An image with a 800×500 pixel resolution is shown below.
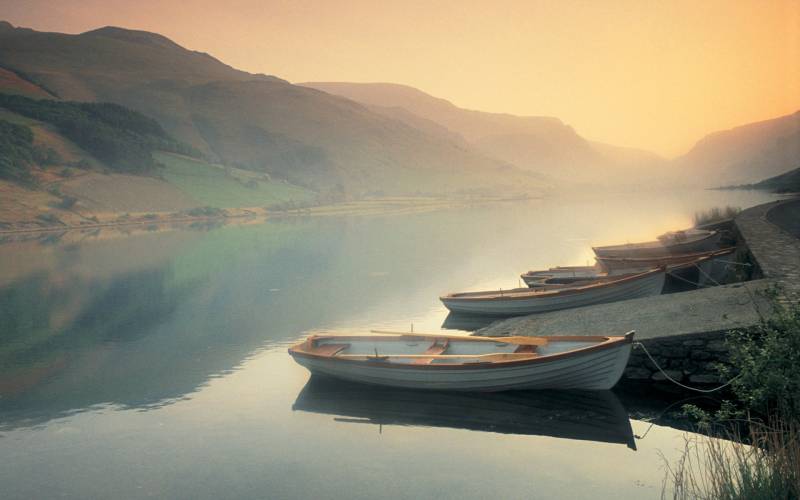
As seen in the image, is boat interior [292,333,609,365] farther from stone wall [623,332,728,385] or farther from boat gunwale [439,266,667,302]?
boat gunwale [439,266,667,302]

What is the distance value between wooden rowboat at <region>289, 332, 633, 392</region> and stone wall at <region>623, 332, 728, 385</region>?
102cm

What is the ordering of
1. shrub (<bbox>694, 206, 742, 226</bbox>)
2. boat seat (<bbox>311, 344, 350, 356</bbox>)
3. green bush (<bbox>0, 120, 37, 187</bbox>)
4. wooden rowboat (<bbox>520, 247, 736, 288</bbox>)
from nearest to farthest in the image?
1. boat seat (<bbox>311, 344, 350, 356</bbox>)
2. wooden rowboat (<bbox>520, 247, 736, 288</bbox>)
3. shrub (<bbox>694, 206, 742, 226</bbox>)
4. green bush (<bbox>0, 120, 37, 187</bbox>)

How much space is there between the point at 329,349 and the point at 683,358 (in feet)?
30.3

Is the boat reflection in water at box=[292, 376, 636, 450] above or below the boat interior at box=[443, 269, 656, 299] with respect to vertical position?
below

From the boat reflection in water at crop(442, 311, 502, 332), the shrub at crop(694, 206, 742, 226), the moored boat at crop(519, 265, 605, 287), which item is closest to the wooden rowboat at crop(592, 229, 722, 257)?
the moored boat at crop(519, 265, 605, 287)

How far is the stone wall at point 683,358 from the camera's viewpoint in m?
14.1

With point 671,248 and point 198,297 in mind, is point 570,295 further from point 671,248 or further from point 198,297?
point 198,297

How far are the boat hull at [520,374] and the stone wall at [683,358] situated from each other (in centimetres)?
99

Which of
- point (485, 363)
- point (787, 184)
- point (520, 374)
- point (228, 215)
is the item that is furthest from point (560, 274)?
point (228, 215)

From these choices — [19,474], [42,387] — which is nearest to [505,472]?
[19,474]

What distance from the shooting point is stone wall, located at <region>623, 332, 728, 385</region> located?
14.1 meters

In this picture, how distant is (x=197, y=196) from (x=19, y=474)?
380ft

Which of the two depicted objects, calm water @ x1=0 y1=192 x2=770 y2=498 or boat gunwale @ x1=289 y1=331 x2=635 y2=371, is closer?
calm water @ x1=0 y1=192 x2=770 y2=498

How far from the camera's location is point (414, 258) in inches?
1852
